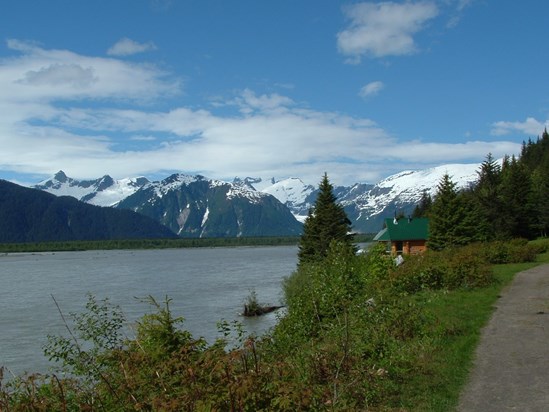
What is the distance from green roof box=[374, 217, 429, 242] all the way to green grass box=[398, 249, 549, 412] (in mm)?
51294

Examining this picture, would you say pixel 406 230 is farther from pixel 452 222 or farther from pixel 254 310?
pixel 254 310

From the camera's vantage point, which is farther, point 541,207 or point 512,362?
point 541,207

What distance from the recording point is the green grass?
9820mm

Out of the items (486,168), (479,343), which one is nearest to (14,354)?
(479,343)

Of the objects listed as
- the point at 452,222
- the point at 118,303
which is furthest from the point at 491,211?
the point at 118,303

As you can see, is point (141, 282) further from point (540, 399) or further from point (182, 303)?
point (540, 399)

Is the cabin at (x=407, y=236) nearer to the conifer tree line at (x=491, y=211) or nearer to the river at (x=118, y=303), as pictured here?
the conifer tree line at (x=491, y=211)

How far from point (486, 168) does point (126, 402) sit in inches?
3134

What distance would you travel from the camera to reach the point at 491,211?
66125mm

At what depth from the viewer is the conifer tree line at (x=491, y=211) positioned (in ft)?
177

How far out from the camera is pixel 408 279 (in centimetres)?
2445

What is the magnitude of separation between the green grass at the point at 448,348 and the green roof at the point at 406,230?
51.3 meters

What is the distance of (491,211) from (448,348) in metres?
57.3

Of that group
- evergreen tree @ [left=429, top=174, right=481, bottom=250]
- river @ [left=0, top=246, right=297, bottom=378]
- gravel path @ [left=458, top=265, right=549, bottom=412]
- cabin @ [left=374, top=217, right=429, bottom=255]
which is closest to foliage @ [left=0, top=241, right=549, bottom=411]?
gravel path @ [left=458, top=265, right=549, bottom=412]
